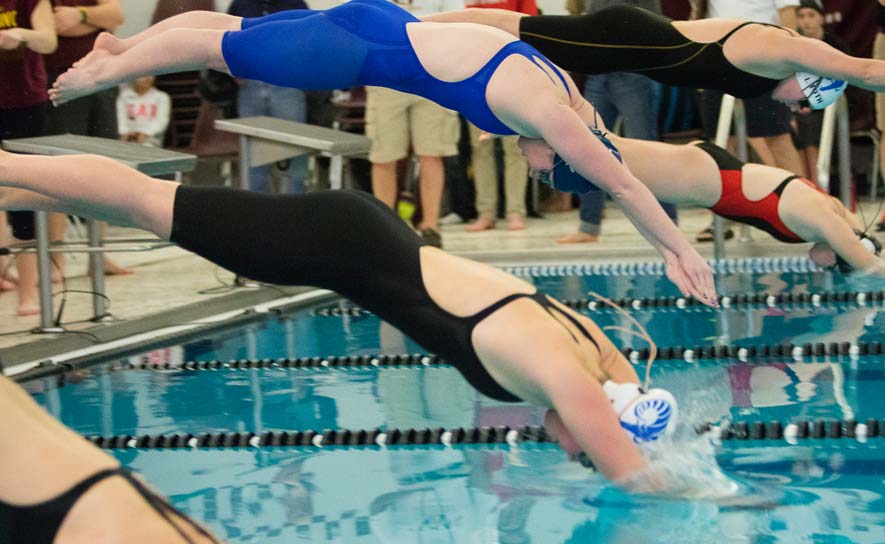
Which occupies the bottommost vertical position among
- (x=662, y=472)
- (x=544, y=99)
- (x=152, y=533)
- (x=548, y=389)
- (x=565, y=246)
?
(x=565, y=246)

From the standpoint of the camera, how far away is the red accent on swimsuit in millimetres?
4953

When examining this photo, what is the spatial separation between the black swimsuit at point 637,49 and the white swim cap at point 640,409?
1960mm

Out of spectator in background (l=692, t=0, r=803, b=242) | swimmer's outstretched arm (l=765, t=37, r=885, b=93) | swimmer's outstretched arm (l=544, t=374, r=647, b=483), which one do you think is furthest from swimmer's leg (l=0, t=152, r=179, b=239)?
spectator in background (l=692, t=0, r=803, b=242)

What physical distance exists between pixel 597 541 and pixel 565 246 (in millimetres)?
4898

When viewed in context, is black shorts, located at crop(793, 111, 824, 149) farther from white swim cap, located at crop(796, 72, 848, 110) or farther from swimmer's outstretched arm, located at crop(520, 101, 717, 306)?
swimmer's outstretched arm, located at crop(520, 101, 717, 306)

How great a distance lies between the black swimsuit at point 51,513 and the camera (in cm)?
155

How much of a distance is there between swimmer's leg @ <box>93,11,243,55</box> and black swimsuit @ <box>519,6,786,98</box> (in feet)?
3.65

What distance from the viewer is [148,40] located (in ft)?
13.1

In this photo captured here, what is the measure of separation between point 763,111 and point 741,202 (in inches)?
91.7

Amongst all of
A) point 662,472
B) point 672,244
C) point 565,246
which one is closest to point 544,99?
point 672,244

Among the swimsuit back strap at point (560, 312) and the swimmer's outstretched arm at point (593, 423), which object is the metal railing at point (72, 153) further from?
the swimmer's outstretched arm at point (593, 423)

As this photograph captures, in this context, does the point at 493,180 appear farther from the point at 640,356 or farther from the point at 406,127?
the point at 640,356

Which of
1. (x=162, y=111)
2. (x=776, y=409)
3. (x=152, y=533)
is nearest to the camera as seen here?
(x=152, y=533)

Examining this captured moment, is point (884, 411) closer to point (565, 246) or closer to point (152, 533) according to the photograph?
point (152, 533)
